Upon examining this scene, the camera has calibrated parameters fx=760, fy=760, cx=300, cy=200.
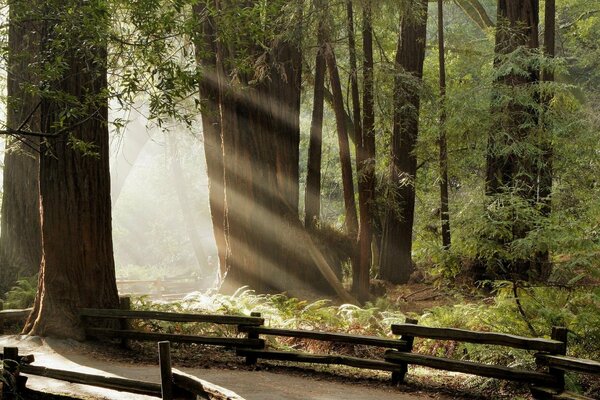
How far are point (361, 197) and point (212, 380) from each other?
25.1 ft

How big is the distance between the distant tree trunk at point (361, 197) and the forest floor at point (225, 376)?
5.30m

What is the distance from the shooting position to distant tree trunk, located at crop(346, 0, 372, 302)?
54.1ft

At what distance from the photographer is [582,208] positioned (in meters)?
13.2

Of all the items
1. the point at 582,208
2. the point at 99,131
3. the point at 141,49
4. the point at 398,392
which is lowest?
the point at 398,392

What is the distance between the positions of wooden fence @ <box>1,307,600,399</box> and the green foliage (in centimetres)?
368

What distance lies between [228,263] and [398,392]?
8.11m

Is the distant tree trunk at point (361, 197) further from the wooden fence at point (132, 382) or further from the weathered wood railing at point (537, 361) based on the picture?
the wooden fence at point (132, 382)

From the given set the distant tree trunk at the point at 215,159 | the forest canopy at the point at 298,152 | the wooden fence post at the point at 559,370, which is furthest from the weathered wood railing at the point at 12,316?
the wooden fence post at the point at 559,370

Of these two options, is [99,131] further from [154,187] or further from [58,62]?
[154,187]

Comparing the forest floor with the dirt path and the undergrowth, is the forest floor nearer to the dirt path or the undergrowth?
the dirt path

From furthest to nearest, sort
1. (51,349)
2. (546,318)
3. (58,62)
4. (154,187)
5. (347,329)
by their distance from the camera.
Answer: (154,187) < (347,329) < (51,349) < (546,318) < (58,62)

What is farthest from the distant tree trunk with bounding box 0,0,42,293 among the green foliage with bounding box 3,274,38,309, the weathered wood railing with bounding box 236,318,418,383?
the weathered wood railing with bounding box 236,318,418,383

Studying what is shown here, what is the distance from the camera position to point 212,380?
10453 millimetres

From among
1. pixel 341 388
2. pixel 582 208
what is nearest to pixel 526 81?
pixel 582 208
